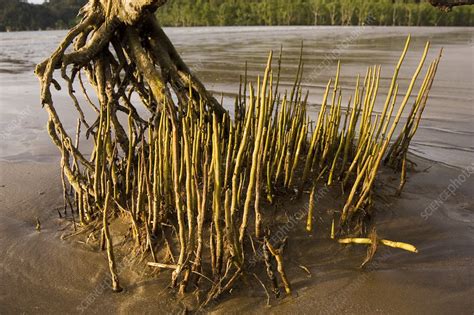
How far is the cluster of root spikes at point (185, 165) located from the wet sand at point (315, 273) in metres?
0.10

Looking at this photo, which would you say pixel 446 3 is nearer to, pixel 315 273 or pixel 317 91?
pixel 315 273

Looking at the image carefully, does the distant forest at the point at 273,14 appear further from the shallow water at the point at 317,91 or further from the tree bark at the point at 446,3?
the tree bark at the point at 446,3

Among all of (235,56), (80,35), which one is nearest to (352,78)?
(235,56)

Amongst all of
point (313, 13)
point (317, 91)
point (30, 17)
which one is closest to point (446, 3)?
point (317, 91)

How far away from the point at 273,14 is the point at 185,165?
151ft

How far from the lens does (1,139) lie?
5359 millimetres

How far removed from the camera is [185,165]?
2332mm

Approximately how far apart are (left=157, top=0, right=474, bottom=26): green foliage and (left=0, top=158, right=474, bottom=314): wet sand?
32551 mm

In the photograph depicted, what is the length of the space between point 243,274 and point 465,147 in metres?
3.40

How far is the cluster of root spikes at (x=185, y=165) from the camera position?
2.24 m

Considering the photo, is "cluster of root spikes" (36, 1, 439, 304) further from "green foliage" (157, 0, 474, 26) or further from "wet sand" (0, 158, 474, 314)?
"green foliage" (157, 0, 474, 26)

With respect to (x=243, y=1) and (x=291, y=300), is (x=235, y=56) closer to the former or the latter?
(x=291, y=300)

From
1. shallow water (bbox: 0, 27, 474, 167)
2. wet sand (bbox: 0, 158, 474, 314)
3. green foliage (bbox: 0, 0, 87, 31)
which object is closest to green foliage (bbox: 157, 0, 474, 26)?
green foliage (bbox: 0, 0, 87, 31)

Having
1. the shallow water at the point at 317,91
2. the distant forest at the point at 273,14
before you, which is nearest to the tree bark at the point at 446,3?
the shallow water at the point at 317,91
